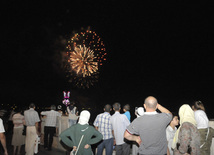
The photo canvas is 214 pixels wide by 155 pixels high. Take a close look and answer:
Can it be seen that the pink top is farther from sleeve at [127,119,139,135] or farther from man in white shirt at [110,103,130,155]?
sleeve at [127,119,139,135]

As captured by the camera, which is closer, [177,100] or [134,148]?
[134,148]

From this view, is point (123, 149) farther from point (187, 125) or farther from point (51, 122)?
point (51, 122)

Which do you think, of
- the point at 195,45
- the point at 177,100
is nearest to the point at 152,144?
the point at 177,100

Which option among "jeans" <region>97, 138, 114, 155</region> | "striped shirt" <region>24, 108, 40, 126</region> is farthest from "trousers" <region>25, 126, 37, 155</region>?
"jeans" <region>97, 138, 114, 155</region>

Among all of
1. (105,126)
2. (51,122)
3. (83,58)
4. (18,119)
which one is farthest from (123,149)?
(83,58)

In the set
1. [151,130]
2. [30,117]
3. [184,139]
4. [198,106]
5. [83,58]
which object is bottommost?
[30,117]

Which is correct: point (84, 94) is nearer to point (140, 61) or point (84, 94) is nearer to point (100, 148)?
point (140, 61)

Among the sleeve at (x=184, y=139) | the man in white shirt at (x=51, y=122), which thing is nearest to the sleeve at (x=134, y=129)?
the sleeve at (x=184, y=139)

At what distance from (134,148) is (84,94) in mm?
92806

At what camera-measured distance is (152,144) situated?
4.25 meters

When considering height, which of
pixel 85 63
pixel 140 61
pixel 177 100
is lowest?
pixel 177 100

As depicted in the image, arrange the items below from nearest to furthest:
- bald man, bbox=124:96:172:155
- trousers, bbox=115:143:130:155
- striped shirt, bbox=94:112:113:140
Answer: bald man, bbox=124:96:172:155
trousers, bbox=115:143:130:155
striped shirt, bbox=94:112:113:140

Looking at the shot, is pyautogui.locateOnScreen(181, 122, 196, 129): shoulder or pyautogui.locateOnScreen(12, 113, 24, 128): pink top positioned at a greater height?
pyautogui.locateOnScreen(181, 122, 196, 129): shoulder

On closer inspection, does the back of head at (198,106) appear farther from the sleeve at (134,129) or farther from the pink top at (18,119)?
the pink top at (18,119)
